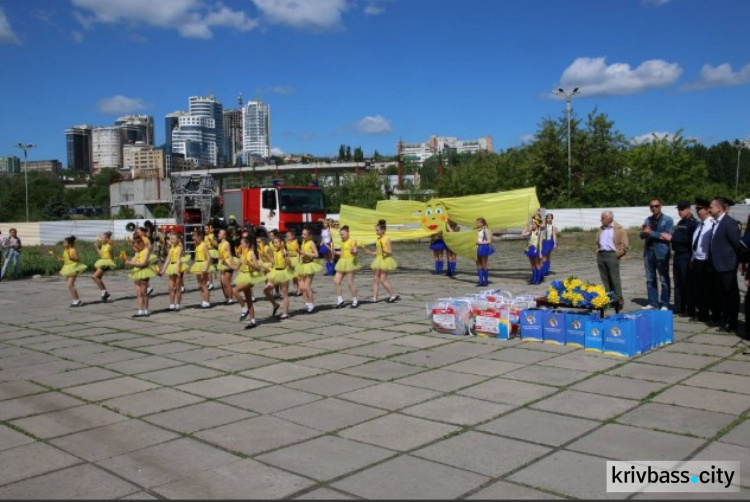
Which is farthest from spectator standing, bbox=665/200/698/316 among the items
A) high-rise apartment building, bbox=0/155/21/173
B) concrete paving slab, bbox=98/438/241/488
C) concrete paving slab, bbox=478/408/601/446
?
high-rise apartment building, bbox=0/155/21/173

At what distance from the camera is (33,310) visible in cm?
1547

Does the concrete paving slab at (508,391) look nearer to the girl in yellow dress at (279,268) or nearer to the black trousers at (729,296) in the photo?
the black trousers at (729,296)

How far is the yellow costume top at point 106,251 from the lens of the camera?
641 inches

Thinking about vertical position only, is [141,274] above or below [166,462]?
above

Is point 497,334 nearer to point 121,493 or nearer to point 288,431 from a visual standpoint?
point 288,431

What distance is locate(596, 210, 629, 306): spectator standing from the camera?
479 inches

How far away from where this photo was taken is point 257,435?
247 inches

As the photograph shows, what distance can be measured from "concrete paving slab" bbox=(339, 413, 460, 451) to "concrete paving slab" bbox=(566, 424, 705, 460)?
4.04 ft

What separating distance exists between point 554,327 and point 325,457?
5.38m

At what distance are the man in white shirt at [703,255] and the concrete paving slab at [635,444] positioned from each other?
5.52 metres

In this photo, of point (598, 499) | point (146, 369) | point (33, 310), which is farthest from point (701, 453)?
point (33, 310)

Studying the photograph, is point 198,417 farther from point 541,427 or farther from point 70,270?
point 70,270

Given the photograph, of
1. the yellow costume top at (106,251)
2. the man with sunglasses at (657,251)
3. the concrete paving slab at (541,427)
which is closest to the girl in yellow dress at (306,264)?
the yellow costume top at (106,251)

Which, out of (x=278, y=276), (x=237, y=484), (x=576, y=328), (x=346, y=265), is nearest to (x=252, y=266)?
(x=278, y=276)
